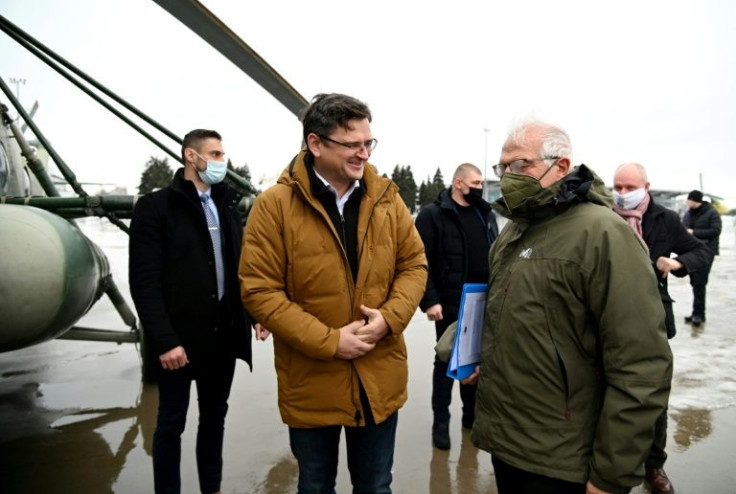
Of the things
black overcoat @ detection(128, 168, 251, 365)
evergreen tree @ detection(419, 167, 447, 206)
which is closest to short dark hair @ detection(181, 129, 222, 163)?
black overcoat @ detection(128, 168, 251, 365)

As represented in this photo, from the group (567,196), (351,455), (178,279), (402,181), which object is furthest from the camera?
(402,181)

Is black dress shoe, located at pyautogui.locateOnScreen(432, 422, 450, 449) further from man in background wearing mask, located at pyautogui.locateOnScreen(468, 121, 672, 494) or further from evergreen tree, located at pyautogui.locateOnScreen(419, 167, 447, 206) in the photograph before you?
evergreen tree, located at pyautogui.locateOnScreen(419, 167, 447, 206)

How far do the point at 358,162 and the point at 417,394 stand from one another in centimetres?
299

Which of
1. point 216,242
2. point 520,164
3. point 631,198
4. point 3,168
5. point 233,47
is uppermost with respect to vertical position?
point 233,47

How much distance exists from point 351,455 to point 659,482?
6.49 ft

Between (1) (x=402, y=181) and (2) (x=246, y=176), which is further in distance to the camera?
(1) (x=402, y=181)

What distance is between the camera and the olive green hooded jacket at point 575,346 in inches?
54.4

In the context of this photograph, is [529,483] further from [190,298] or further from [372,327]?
[190,298]

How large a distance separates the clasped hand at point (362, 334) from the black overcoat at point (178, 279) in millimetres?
952

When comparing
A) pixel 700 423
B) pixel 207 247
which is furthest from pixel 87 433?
pixel 700 423

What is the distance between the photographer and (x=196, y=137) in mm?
2645

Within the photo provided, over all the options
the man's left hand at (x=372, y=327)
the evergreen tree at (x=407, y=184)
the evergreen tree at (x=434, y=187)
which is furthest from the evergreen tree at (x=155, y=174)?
the man's left hand at (x=372, y=327)

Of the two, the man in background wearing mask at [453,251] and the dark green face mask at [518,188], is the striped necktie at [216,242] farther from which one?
the dark green face mask at [518,188]

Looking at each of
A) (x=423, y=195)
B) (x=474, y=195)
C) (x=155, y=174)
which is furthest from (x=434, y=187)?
(x=474, y=195)
